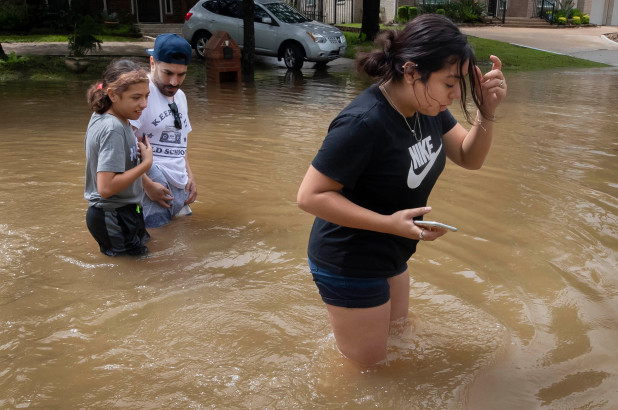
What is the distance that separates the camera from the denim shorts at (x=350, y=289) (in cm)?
285

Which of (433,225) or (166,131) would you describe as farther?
(166,131)

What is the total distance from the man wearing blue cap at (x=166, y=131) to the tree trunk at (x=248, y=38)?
10.3m

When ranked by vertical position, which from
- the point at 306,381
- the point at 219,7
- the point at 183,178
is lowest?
the point at 306,381

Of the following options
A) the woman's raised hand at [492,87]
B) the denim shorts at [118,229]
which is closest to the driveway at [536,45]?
the denim shorts at [118,229]

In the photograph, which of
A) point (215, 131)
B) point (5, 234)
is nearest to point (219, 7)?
point (215, 131)

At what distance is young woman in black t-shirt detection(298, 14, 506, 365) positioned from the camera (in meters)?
2.53

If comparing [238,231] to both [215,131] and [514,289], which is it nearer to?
[514,289]

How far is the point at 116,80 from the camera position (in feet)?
13.7

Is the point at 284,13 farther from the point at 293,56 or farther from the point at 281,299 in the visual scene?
the point at 281,299

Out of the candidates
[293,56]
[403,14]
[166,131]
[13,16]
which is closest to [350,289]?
[166,131]

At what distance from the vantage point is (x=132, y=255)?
4.76 m

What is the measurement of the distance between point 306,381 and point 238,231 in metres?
2.35

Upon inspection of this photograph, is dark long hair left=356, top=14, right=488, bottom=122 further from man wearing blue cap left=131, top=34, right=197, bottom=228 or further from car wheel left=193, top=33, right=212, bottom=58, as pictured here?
car wheel left=193, top=33, right=212, bottom=58

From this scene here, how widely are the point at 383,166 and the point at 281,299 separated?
6.00 feet
